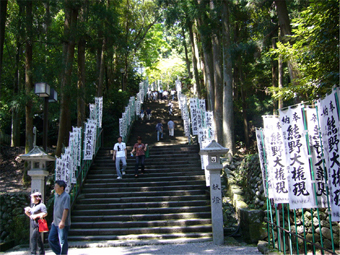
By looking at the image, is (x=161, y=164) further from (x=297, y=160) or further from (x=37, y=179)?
(x=297, y=160)

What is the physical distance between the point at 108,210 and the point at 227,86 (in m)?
7.66

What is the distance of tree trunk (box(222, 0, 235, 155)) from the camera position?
14.4 m

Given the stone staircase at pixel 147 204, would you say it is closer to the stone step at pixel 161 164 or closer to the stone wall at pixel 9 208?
the stone step at pixel 161 164

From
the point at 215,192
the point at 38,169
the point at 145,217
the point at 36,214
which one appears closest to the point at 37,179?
the point at 38,169

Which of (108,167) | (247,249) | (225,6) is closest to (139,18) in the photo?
(225,6)

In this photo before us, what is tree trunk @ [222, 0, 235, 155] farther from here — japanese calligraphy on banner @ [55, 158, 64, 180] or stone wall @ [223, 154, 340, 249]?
japanese calligraphy on banner @ [55, 158, 64, 180]

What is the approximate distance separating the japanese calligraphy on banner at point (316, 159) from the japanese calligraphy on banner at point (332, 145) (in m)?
0.74

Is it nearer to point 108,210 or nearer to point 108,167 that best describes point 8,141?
point 108,167

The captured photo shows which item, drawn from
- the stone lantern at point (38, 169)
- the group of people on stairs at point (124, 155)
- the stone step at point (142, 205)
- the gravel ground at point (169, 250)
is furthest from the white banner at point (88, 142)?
the gravel ground at point (169, 250)

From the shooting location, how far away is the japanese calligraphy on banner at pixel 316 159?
5.48m

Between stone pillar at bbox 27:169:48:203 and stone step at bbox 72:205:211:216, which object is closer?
stone pillar at bbox 27:169:48:203

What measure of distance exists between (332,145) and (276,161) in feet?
6.83

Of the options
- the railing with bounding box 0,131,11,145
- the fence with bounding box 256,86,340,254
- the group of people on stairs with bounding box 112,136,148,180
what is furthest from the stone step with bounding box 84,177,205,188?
the railing with bounding box 0,131,11,145

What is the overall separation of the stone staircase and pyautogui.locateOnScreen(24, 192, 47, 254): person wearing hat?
2547mm
